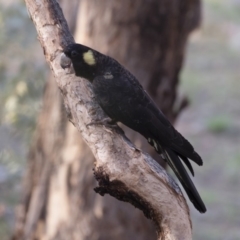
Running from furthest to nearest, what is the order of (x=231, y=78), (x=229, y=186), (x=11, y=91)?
1. (x=231, y=78)
2. (x=229, y=186)
3. (x=11, y=91)

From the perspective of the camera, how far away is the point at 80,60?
10.1 feet

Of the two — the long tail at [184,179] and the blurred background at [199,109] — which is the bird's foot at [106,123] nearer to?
the long tail at [184,179]

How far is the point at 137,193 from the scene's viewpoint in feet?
8.55

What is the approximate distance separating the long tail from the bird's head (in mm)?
558

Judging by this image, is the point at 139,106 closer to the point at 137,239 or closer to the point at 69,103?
the point at 69,103

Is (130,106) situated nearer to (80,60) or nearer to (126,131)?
(80,60)

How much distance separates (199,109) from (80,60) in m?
5.87

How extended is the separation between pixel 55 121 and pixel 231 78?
5554mm

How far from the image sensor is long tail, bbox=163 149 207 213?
110 inches

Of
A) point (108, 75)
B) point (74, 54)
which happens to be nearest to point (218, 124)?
point (108, 75)

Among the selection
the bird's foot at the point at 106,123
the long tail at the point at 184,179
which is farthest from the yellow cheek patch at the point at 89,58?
the long tail at the point at 184,179

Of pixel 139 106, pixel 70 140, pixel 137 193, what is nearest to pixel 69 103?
pixel 139 106

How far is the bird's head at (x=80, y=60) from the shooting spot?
2.99 m

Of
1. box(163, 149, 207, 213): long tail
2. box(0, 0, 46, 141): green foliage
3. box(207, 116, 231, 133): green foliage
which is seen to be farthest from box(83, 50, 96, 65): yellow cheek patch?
box(207, 116, 231, 133): green foliage
